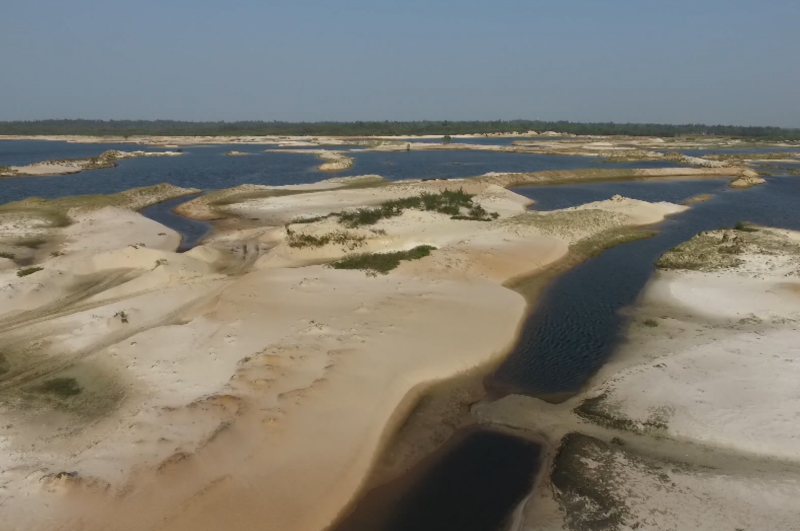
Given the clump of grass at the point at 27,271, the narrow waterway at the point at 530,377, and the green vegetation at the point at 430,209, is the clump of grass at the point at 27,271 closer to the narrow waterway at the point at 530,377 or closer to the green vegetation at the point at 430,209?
the green vegetation at the point at 430,209

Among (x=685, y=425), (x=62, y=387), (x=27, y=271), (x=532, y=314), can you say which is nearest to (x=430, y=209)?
(x=532, y=314)

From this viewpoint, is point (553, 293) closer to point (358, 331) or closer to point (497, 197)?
point (358, 331)

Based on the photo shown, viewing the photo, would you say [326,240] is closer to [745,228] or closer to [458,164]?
[745,228]

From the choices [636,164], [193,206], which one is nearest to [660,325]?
[193,206]

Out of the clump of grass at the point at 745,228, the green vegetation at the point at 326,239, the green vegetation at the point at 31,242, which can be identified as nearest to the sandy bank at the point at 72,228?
the green vegetation at the point at 31,242

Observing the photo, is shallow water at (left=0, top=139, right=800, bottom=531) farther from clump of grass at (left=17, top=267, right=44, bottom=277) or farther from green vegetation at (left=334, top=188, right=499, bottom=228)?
clump of grass at (left=17, top=267, right=44, bottom=277)

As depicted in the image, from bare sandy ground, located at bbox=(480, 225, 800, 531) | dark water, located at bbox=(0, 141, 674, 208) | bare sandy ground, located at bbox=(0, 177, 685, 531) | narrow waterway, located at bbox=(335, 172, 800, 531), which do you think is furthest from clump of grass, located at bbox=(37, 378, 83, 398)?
dark water, located at bbox=(0, 141, 674, 208)
